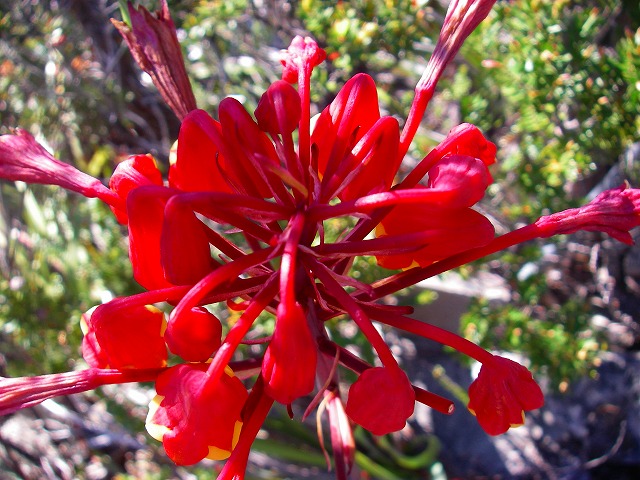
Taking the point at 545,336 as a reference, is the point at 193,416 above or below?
above

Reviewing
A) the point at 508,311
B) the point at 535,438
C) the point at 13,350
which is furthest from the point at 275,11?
the point at 535,438

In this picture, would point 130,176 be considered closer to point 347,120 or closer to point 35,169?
point 35,169

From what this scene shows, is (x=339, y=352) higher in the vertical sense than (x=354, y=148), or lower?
lower

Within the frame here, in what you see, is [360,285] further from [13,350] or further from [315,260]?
[13,350]

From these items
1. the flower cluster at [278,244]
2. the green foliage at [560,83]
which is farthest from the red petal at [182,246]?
the green foliage at [560,83]

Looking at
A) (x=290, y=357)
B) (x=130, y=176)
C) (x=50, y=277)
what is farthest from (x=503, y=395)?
(x=50, y=277)

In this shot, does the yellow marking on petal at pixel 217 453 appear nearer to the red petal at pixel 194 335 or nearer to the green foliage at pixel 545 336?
the red petal at pixel 194 335

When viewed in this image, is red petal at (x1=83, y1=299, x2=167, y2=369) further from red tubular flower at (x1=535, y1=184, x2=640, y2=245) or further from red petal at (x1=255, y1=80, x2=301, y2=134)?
red tubular flower at (x1=535, y1=184, x2=640, y2=245)
